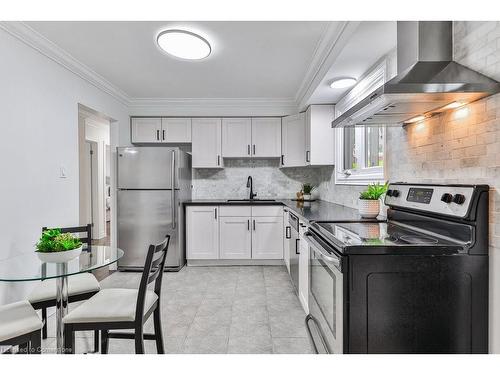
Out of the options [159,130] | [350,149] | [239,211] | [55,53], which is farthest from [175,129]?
[350,149]

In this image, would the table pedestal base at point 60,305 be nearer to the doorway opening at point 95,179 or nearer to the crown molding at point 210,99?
the crown molding at point 210,99

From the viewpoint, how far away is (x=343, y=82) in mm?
2801

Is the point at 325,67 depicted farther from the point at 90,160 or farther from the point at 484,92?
the point at 90,160

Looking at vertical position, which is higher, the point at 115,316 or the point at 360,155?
the point at 360,155

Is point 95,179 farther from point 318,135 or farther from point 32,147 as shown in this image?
point 318,135

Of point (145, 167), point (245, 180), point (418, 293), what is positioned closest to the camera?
point (418, 293)

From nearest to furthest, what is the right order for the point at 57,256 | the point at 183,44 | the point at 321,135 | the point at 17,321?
1. the point at 17,321
2. the point at 57,256
3. the point at 183,44
4. the point at 321,135

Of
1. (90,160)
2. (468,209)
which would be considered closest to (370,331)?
(468,209)

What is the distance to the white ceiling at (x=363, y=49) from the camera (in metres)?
1.83

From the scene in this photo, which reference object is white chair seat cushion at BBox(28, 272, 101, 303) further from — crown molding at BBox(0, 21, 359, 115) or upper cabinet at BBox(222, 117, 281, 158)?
upper cabinet at BBox(222, 117, 281, 158)

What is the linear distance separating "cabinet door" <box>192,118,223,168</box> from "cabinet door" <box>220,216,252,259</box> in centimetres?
94

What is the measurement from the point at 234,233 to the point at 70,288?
2.27 m

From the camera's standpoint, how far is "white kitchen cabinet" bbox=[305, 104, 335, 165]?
12.0ft
